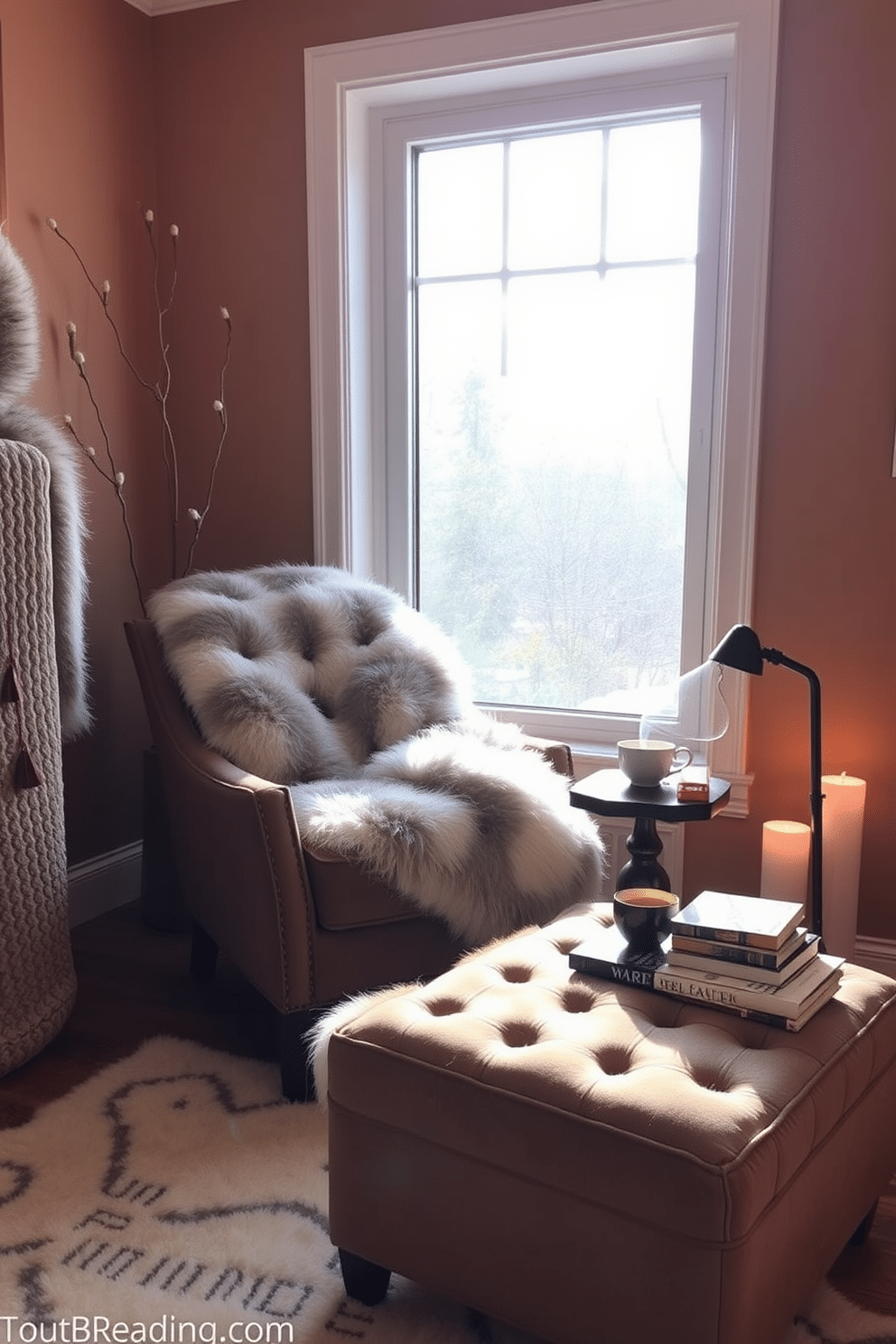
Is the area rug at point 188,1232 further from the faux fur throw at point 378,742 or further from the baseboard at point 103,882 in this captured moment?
the baseboard at point 103,882

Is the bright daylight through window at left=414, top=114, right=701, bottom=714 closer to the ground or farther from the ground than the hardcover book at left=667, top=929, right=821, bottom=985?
farther from the ground

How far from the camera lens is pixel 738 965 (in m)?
1.54

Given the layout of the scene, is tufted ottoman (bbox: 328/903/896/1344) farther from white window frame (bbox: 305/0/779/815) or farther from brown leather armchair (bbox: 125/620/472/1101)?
white window frame (bbox: 305/0/779/815)

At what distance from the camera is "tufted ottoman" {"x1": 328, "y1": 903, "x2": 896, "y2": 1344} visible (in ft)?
4.08

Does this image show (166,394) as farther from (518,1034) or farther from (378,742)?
(518,1034)

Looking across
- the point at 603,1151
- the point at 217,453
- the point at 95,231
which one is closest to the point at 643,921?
the point at 603,1151

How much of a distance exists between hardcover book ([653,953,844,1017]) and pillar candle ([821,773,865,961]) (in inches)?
34.5

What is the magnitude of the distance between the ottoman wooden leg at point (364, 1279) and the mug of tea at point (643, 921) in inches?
22.3

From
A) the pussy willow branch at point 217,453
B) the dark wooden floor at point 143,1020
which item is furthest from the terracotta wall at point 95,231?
the dark wooden floor at point 143,1020

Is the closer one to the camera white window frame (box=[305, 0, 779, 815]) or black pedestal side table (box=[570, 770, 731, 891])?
black pedestal side table (box=[570, 770, 731, 891])

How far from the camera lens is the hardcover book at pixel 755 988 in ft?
4.89

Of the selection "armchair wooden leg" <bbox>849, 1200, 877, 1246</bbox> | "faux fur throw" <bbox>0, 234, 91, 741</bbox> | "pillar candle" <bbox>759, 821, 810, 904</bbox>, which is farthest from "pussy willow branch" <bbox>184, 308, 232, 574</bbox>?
"armchair wooden leg" <bbox>849, 1200, 877, 1246</bbox>

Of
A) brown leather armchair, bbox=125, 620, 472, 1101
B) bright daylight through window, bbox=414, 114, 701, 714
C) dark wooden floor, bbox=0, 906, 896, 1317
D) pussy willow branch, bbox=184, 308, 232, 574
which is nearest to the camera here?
dark wooden floor, bbox=0, 906, 896, 1317

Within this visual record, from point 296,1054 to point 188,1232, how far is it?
42 cm
